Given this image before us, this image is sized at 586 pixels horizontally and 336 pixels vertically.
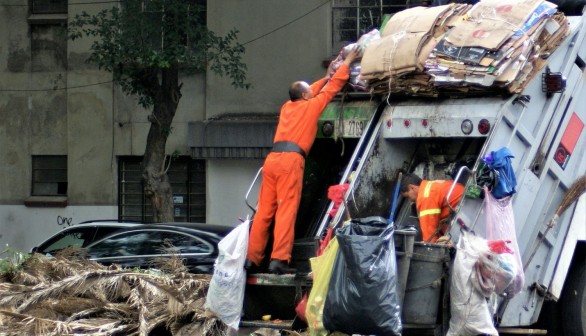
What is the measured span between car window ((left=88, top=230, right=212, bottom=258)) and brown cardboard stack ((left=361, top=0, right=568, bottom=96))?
178 inches

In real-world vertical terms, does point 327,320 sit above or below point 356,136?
below

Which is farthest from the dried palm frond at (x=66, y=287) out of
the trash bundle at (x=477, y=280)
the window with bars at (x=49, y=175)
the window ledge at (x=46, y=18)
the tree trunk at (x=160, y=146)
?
the window ledge at (x=46, y=18)

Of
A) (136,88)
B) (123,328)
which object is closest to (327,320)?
(123,328)

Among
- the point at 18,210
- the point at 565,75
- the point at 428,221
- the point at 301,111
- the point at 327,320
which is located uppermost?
the point at 565,75

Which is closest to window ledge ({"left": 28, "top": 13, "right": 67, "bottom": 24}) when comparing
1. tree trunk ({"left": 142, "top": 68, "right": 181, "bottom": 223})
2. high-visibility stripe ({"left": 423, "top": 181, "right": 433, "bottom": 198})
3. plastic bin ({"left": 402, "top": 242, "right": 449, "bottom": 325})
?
tree trunk ({"left": 142, "top": 68, "right": 181, "bottom": 223})

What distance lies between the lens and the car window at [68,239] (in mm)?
13578

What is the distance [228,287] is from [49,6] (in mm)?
15091

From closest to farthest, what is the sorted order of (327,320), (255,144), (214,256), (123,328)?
(327,320) < (123,328) < (214,256) < (255,144)

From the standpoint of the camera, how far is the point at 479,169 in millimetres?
7297

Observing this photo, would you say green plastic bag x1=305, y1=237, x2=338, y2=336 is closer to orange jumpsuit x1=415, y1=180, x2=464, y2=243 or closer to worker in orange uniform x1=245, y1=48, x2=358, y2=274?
orange jumpsuit x1=415, y1=180, x2=464, y2=243

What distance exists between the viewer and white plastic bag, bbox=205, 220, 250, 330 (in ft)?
25.9

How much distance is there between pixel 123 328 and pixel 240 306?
1230mm

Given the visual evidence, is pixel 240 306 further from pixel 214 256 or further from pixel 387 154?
pixel 214 256

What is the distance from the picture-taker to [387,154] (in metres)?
8.20
